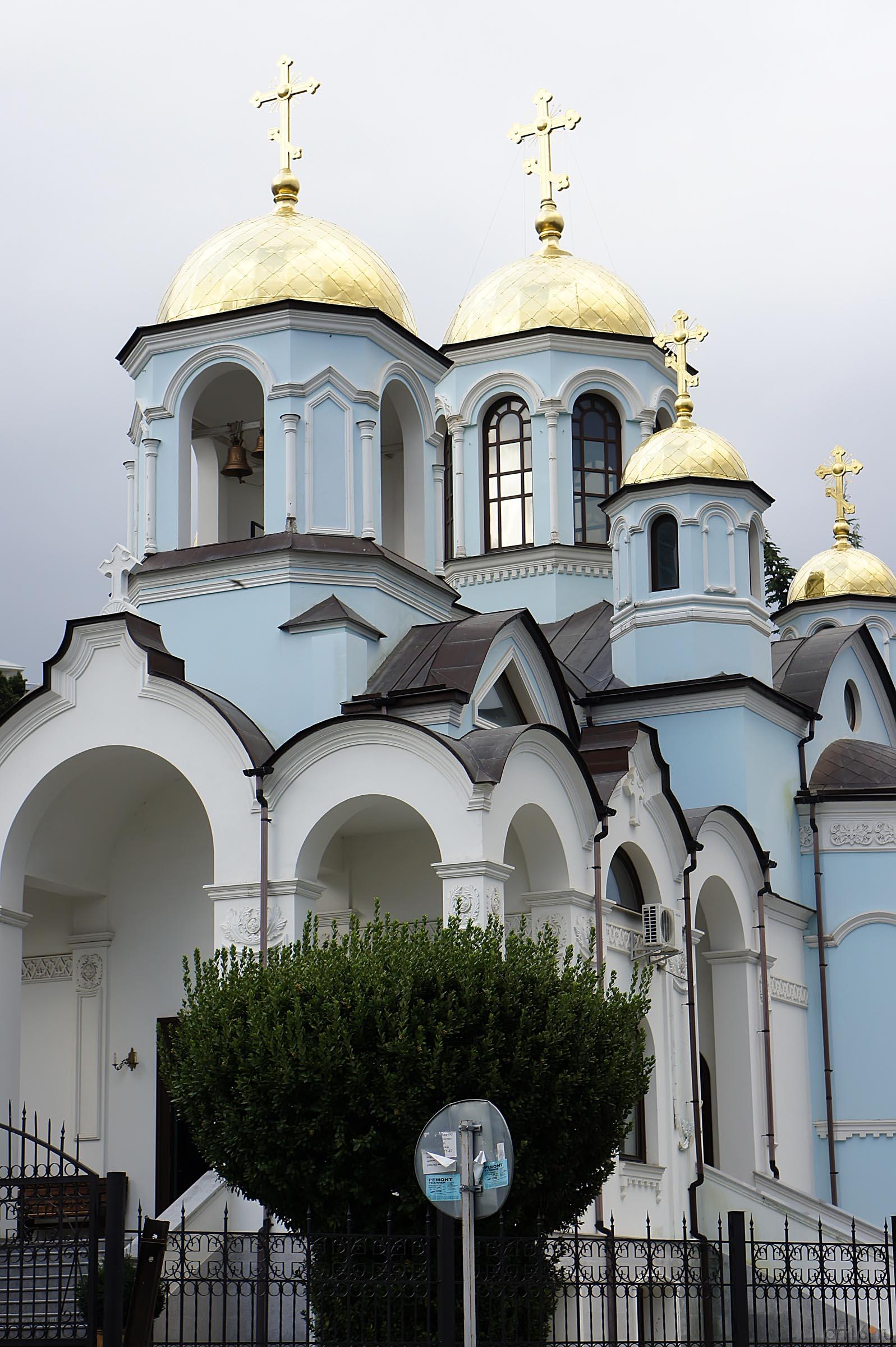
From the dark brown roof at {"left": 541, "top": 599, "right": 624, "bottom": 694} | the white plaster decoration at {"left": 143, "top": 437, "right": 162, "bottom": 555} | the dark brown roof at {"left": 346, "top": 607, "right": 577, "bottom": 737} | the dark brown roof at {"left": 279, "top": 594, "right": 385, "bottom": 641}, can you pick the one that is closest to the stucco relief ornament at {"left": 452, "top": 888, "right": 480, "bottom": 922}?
the dark brown roof at {"left": 346, "top": 607, "right": 577, "bottom": 737}

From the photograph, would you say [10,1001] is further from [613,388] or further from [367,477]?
[613,388]

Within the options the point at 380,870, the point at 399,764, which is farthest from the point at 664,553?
the point at 399,764

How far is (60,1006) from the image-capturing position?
55.1 feet

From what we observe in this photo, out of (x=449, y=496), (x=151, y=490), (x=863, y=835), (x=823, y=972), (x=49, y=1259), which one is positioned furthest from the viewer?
(x=449, y=496)

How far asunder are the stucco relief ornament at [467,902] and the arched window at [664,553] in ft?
23.9

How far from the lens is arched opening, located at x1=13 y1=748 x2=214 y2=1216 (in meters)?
16.1

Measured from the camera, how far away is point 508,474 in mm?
23188

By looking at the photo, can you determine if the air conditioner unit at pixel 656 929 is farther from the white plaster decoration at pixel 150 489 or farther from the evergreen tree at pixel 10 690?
the evergreen tree at pixel 10 690

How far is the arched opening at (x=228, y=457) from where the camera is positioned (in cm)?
1833

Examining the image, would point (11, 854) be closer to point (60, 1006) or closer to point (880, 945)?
point (60, 1006)

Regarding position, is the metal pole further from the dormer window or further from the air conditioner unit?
the air conditioner unit

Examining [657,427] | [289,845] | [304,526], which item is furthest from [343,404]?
[657,427]

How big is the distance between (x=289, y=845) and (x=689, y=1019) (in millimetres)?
4807

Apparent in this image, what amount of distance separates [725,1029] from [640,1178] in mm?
2988
